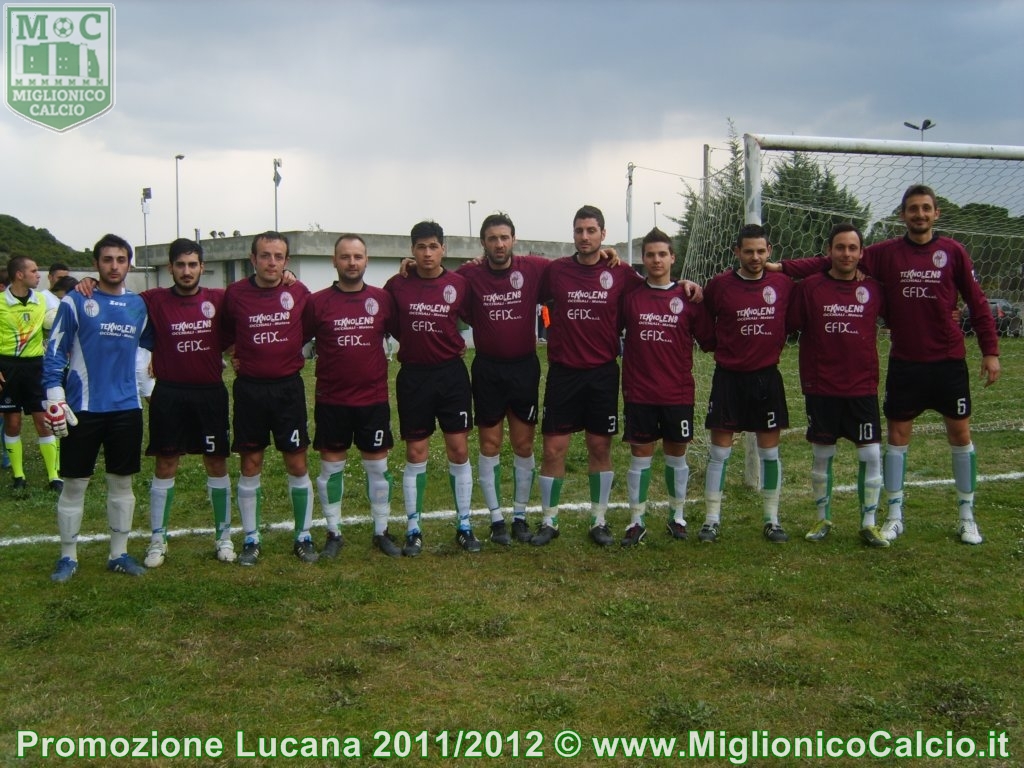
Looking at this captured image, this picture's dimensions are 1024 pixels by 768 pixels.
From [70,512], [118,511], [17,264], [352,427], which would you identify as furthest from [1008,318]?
[17,264]

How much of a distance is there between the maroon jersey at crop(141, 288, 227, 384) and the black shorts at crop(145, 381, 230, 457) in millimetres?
78

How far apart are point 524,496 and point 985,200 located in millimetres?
6169

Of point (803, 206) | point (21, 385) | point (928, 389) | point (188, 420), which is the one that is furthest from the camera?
point (803, 206)

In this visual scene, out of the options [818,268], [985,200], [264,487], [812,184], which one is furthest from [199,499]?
[985,200]

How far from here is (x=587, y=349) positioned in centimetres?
589

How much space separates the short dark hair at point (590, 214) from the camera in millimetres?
5750

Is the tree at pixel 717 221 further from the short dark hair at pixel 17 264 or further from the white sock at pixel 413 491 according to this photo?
the short dark hair at pixel 17 264

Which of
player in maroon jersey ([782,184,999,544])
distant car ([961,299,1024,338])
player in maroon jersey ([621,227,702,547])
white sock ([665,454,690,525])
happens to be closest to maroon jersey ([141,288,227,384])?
player in maroon jersey ([621,227,702,547])

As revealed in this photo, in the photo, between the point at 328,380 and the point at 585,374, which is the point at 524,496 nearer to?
the point at 585,374

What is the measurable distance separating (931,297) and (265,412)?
4.55 meters

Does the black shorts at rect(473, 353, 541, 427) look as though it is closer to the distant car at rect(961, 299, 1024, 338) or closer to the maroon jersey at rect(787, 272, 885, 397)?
the maroon jersey at rect(787, 272, 885, 397)

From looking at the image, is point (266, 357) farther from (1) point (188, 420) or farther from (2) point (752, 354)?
(2) point (752, 354)

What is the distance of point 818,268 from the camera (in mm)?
5957

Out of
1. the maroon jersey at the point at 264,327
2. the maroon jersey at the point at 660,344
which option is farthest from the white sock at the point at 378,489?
the maroon jersey at the point at 660,344
